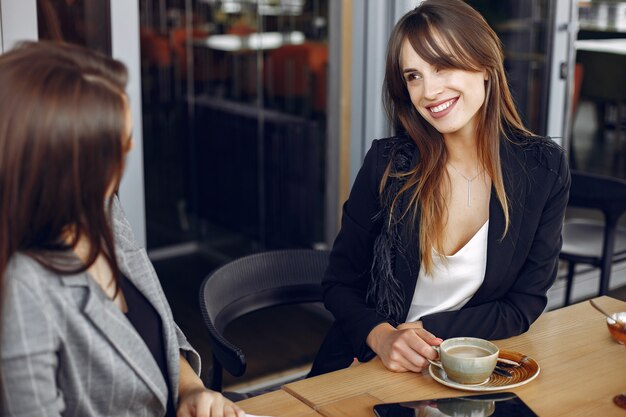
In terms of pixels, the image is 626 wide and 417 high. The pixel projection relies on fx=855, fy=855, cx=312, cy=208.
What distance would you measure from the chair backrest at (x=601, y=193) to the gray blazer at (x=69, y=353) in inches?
86.7

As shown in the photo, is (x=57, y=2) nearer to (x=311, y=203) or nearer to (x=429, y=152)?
(x=429, y=152)

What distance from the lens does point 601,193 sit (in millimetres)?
3166

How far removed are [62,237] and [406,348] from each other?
2.34 feet

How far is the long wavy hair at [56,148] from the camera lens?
1130 millimetres

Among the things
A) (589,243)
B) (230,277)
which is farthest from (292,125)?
(230,277)

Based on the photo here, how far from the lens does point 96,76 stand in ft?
3.95

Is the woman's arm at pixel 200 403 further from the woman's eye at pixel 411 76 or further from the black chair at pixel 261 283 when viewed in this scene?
the woman's eye at pixel 411 76

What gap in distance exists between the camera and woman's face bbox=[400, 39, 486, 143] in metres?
1.88

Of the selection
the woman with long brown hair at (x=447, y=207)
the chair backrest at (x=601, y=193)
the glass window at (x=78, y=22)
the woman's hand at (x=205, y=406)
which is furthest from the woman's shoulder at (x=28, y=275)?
the chair backrest at (x=601, y=193)

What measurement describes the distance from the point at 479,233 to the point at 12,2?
4.68 ft

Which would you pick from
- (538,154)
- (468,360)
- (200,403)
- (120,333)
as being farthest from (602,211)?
(120,333)

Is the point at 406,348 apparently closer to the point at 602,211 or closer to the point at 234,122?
the point at 602,211

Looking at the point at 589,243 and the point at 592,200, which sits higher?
the point at 592,200

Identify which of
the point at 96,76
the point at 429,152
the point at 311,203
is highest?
the point at 96,76
